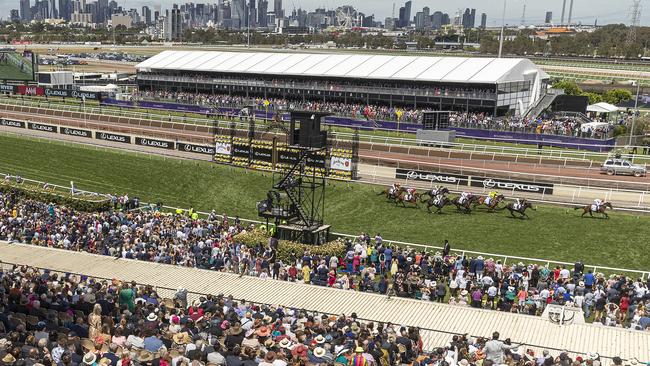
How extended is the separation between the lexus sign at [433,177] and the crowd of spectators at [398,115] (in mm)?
16860

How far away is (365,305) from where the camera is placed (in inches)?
710

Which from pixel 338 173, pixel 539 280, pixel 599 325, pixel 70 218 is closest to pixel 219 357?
pixel 599 325

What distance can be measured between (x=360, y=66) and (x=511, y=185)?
3797 centimetres

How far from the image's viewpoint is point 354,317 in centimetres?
1419

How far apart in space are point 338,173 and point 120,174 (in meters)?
13.0

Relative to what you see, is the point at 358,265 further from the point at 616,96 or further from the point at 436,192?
the point at 616,96

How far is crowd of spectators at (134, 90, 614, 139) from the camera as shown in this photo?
47.8m

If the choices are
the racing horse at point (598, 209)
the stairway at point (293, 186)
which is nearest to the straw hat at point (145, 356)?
the stairway at point (293, 186)

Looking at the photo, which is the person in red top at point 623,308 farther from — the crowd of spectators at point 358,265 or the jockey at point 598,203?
the jockey at point 598,203

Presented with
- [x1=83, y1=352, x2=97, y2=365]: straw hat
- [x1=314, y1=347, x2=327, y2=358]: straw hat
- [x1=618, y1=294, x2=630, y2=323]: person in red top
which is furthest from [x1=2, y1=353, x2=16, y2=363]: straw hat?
[x1=618, y1=294, x2=630, y2=323]: person in red top

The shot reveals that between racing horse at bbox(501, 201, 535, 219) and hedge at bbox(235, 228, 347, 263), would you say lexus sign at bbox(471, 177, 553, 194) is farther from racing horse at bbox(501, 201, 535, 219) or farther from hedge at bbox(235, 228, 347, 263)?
hedge at bbox(235, 228, 347, 263)

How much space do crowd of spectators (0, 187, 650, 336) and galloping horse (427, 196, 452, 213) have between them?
5.56 m

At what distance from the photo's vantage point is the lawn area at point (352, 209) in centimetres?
→ 2603

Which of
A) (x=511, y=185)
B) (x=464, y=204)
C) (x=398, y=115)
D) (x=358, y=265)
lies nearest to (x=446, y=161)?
(x=511, y=185)
